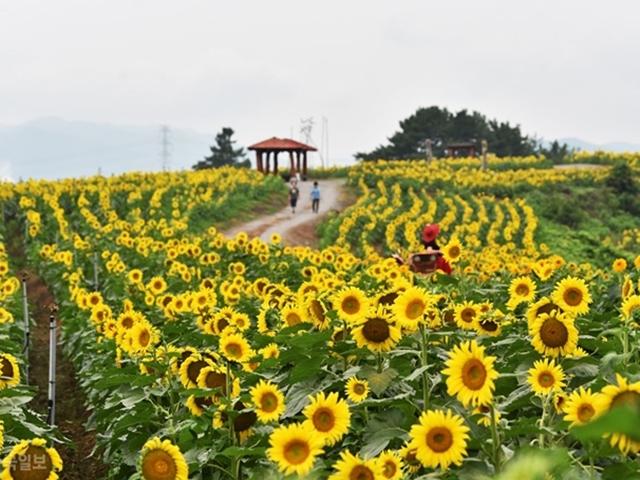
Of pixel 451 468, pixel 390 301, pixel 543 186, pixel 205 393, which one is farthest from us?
pixel 543 186

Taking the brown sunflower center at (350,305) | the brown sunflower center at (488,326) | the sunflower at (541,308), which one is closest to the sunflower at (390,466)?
the brown sunflower center at (350,305)

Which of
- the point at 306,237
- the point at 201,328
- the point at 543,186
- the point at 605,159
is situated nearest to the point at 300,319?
the point at 201,328

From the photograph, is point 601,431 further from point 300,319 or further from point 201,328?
point 201,328

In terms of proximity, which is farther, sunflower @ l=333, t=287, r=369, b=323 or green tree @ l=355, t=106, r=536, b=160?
green tree @ l=355, t=106, r=536, b=160

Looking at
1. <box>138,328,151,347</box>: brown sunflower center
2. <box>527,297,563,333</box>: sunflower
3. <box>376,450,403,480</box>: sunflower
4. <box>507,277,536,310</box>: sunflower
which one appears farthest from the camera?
<box>138,328,151,347</box>: brown sunflower center

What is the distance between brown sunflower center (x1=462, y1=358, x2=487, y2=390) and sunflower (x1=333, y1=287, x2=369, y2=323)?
998mm

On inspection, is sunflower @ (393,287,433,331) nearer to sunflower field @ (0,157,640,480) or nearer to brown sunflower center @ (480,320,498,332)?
sunflower field @ (0,157,640,480)

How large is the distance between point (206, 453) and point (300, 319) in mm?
945

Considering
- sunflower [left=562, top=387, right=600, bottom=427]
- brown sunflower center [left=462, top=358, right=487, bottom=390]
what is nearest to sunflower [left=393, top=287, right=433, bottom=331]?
brown sunflower center [left=462, top=358, right=487, bottom=390]

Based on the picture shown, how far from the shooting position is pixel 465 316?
148 inches

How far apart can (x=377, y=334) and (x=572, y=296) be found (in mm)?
973

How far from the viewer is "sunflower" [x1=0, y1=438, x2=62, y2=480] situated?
2.59m

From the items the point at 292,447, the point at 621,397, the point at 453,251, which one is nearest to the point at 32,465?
the point at 292,447

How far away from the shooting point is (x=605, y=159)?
44469 millimetres
